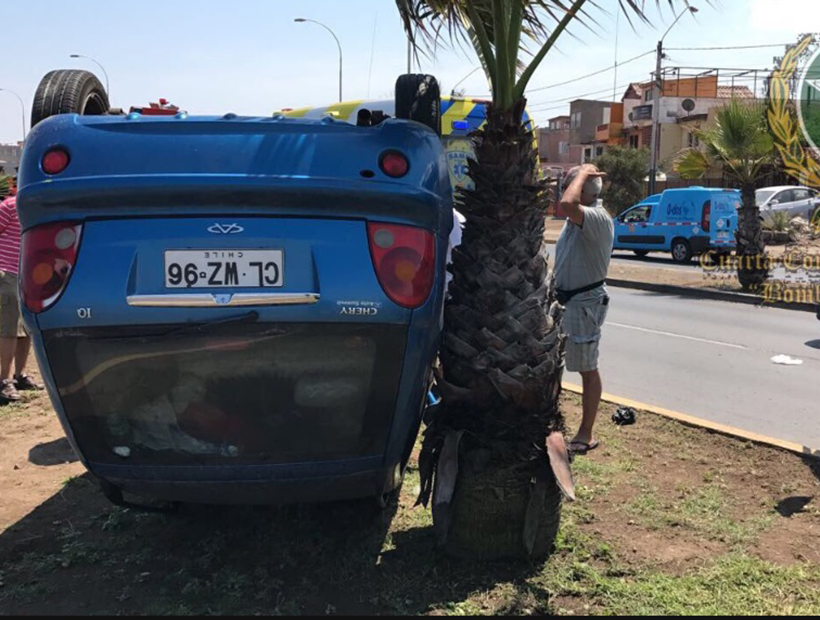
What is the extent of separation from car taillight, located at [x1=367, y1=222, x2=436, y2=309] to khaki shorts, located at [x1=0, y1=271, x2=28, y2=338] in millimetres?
4649

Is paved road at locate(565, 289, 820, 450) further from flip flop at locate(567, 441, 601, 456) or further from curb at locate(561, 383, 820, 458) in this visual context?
flip flop at locate(567, 441, 601, 456)

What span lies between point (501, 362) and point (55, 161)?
6.00ft

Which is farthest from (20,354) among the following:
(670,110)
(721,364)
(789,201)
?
(670,110)

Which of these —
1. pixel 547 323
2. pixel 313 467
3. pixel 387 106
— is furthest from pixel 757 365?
pixel 313 467

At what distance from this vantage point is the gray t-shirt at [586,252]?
4824 millimetres

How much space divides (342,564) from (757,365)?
6.71 metres

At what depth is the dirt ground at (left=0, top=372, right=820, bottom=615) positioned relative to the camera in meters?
2.97

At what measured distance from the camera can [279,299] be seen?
2.61m

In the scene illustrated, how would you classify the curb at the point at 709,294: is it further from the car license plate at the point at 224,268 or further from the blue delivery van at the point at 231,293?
the car license plate at the point at 224,268

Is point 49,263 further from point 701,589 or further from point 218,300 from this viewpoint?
point 701,589

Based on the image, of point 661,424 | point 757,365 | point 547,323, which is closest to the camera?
point 547,323

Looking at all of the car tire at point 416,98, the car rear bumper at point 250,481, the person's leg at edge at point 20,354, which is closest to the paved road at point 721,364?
the car tire at point 416,98

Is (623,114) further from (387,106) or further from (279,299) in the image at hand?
(279,299)

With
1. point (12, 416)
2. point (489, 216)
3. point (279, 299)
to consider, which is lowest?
point (12, 416)
